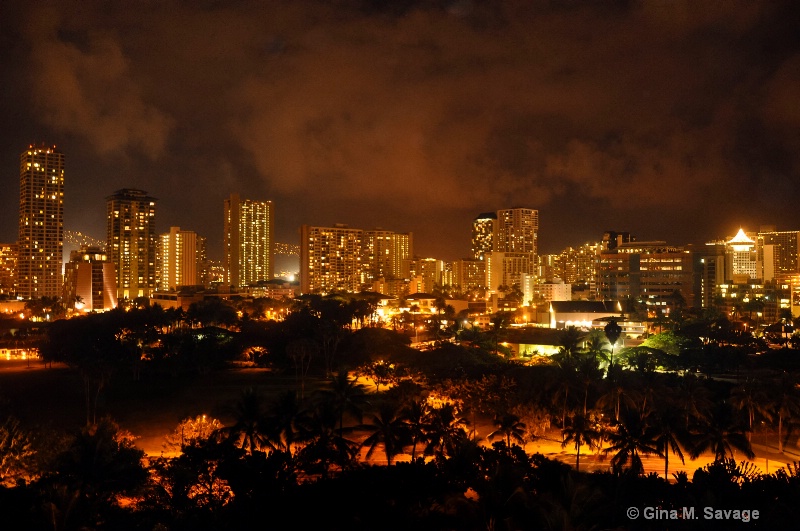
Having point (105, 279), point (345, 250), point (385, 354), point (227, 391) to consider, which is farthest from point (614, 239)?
point (227, 391)

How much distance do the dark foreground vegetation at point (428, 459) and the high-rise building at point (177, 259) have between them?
113 m

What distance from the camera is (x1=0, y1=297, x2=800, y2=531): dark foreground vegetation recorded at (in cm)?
1472

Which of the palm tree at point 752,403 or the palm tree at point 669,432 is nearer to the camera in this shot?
the palm tree at point 669,432

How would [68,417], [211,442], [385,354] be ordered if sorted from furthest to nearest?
1. [385,354]
2. [68,417]
3. [211,442]

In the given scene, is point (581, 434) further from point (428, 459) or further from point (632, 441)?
point (428, 459)

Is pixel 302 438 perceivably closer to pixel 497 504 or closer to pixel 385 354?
pixel 497 504

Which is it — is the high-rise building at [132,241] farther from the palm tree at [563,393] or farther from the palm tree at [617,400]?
the palm tree at [617,400]

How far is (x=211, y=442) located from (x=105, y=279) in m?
81.7

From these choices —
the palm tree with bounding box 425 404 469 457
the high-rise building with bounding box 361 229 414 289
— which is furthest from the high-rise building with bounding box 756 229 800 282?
the palm tree with bounding box 425 404 469 457

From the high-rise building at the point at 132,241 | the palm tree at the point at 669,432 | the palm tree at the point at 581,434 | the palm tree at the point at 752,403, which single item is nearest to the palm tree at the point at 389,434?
the palm tree at the point at 581,434

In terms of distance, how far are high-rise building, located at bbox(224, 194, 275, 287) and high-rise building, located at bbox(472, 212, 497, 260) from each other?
57.4 metres

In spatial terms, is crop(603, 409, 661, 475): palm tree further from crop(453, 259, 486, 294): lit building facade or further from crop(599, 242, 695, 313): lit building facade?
crop(453, 259, 486, 294): lit building facade

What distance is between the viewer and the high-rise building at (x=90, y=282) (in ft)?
297

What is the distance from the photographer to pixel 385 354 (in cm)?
4484
